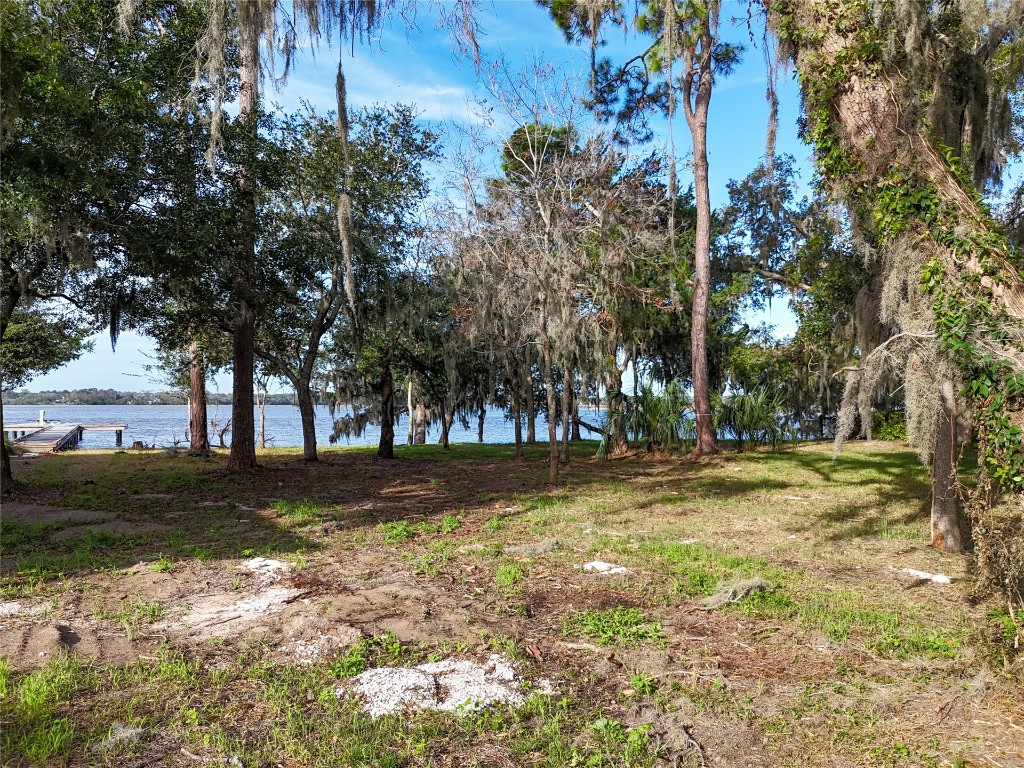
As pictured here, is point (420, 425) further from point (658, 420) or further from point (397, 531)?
point (397, 531)

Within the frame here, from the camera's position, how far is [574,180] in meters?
11.4

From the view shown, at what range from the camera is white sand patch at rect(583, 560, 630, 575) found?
16.5 ft

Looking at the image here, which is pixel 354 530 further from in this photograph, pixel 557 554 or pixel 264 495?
pixel 264 495

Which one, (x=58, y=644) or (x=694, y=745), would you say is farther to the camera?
(x=58, y=644)

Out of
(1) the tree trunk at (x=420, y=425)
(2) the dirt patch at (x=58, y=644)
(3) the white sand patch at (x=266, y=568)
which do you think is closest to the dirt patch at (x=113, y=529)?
(3) the white sand patch at (x=266, y=568)

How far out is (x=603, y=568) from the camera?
5.10 metres

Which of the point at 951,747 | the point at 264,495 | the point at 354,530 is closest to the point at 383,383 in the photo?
the point at 264,495

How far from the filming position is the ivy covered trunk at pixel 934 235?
3.28 metres

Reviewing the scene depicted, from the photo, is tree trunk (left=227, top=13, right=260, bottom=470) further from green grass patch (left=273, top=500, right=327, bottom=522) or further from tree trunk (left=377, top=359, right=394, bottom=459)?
green grass patch (left=273, top=500, right=327, bottom=522)

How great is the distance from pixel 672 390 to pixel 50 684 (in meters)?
12.1

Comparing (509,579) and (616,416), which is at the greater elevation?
(616,416)

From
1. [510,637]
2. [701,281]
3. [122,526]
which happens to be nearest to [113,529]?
[122,526]

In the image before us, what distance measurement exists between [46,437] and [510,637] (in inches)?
1090

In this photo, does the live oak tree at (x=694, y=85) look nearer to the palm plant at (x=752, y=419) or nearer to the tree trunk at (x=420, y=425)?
the palm plant at (x=752, y=419)
